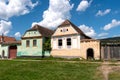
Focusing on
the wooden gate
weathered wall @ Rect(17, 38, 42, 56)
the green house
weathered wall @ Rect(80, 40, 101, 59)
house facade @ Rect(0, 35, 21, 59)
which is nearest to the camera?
weathered wall @ Rect(80, 40, 101, 59)

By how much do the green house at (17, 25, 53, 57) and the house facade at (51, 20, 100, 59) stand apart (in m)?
2.13

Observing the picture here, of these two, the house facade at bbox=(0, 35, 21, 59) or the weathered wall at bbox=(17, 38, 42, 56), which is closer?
the weathered wall at bbox=(17, 38, 42, 56)

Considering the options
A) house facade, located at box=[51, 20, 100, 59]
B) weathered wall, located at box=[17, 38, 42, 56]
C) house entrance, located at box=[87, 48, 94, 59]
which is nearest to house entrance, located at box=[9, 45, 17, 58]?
weathered wall, located at box=[17, 38, 42, 56]

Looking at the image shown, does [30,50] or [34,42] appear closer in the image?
[34,42]

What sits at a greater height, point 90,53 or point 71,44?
point 71,44

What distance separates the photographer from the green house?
3584 centimetres

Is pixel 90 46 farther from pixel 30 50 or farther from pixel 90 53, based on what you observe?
pixel 30 50

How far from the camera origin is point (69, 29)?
3306 centimetres

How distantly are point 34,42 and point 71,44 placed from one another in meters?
8.24

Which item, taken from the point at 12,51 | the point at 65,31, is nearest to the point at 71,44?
the point at 65,31

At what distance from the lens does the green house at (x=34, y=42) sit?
3584 centimetres

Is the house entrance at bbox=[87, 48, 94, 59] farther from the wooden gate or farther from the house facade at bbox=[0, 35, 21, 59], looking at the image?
the wooden gate

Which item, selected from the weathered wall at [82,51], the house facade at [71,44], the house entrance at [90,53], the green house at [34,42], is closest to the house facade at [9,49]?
the green house at [34,42]

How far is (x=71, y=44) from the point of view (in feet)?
107
